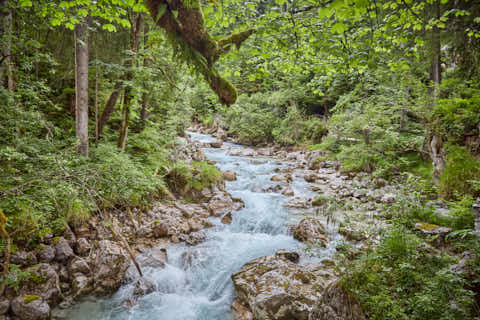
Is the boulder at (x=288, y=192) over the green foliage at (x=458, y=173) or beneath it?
beneath

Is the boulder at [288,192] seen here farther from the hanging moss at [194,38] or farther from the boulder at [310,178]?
the hanging moss at [194,38]

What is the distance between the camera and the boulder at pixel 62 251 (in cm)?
462

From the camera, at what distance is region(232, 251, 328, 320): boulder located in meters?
3.93

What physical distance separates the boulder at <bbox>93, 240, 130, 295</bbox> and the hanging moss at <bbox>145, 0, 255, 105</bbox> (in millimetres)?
4246

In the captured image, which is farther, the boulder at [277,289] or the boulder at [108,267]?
the boulder at [108,267]

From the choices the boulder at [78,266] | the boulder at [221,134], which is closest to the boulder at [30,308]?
the boulder at [78,266]

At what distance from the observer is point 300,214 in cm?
898

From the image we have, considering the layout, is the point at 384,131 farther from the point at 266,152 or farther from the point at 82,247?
the point at 82,247

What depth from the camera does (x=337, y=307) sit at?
126 inches

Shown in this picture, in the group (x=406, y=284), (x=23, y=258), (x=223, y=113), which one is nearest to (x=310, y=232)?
(x=406, y=284)

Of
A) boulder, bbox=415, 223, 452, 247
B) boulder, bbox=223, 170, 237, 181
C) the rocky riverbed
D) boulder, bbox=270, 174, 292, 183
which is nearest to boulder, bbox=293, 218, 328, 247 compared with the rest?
the rocky riverbed

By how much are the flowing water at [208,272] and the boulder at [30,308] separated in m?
0.47

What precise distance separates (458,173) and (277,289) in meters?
6.37

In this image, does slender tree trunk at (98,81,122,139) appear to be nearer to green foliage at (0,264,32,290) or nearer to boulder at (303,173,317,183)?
green foliage at (0,264,32,290)
